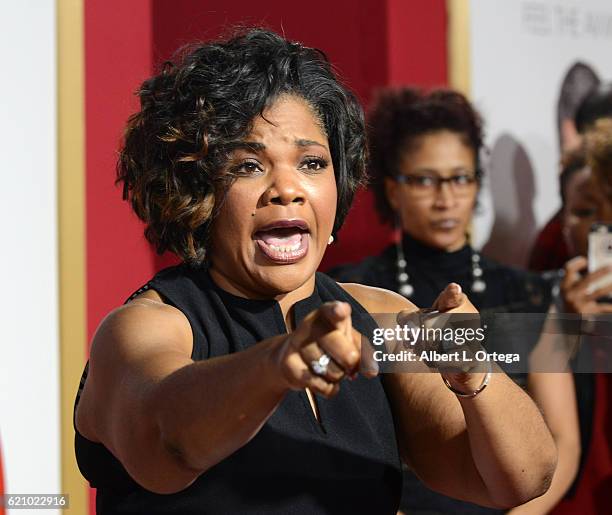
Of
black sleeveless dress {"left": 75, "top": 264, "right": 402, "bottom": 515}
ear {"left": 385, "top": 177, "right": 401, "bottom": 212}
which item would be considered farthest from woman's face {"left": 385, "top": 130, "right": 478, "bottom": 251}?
black sleeveless dress {"left": 75, "top": 264, "right": 402, "bottom": 515}

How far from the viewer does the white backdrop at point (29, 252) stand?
1635 mm

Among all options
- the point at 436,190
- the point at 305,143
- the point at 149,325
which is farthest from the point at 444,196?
the point at 149,325

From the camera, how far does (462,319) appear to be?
0.98m

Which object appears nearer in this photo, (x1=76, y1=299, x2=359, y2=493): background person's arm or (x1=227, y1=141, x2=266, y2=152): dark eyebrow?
(x1=76, y1=299, x2=359, y2=493): background person's arm

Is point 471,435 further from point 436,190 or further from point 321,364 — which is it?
point 436,190

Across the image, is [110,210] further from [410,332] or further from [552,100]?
[552,100]

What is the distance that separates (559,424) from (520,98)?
951mm

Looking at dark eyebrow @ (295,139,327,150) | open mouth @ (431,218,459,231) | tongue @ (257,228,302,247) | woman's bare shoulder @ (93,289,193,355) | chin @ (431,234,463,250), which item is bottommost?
woman's bare shoulder @ (93,289,193,355)

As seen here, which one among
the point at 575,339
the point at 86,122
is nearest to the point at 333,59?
the point at 86,122

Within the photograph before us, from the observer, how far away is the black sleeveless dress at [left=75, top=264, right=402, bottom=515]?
0.98m

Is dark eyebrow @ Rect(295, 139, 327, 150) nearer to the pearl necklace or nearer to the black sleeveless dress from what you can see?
the black sleeveless dress

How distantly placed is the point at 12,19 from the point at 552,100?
1438 millimetres

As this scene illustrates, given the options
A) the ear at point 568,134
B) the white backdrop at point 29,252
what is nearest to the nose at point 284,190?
the white backdrop at point 29,252

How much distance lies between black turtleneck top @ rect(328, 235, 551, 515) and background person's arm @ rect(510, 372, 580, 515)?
25 centimetres
